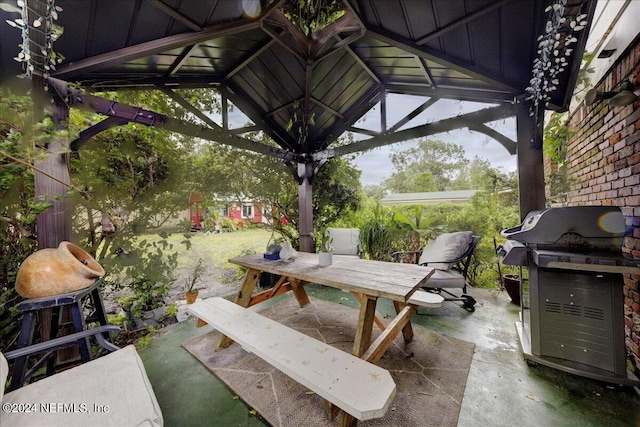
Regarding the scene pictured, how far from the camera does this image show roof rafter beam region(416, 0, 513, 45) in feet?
5.90

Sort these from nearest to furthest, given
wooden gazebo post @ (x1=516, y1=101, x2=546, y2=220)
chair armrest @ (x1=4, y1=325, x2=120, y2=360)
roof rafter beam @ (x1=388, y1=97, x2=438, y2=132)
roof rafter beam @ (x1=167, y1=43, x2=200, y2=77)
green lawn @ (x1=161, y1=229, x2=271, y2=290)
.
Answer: chair armrest @ (x1=4, y1=325, x2=120, y2=360), roof rafter beam @ (x1=167, y1=43, x2=200, y2=77), wooden gazebo post @ (x1=516, y1=101, x2=546, y2=220), roof rafter beam @ (x1=388, y1=97, x2=438, y2=132), green lawn @ (x1=161, y1=229, x2=271, y2=290)

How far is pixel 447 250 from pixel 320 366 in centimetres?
266

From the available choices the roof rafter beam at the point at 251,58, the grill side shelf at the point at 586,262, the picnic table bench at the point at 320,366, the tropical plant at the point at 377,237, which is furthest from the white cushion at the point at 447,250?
the roof rafter beam at the point at 251,58

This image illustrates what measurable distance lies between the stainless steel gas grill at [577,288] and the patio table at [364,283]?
83cm

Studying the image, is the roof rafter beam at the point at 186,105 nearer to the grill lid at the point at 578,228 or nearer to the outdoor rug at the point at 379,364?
the outdoor rug at the point at 379,364

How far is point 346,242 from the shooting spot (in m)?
4.38

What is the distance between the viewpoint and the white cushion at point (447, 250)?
10.4ft

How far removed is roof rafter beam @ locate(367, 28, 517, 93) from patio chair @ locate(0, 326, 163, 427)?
2998 millimetres

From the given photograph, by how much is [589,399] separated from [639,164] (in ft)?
5.59

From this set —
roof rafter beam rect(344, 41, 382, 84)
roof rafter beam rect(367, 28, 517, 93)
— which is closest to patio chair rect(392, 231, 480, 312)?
roof rafter beam rect(367, 28, 517, 93)

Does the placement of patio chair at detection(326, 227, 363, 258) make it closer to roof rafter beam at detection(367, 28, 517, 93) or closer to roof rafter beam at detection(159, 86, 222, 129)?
roof rafter beam at detection(159, 86, 222, 129)

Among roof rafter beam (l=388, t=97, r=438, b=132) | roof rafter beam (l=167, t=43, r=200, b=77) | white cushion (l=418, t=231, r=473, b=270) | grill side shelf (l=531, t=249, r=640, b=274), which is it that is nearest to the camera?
grill side shelf (l=531, t=249, r=640, b=274)

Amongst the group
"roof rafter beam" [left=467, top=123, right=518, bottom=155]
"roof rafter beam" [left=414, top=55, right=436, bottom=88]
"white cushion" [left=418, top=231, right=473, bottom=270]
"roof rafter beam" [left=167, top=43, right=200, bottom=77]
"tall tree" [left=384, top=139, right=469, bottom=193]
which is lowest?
"white cushion" [left=418, top=231, right=473, bottom=270]

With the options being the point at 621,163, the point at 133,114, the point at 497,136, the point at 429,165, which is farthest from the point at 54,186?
the point at 429,165
